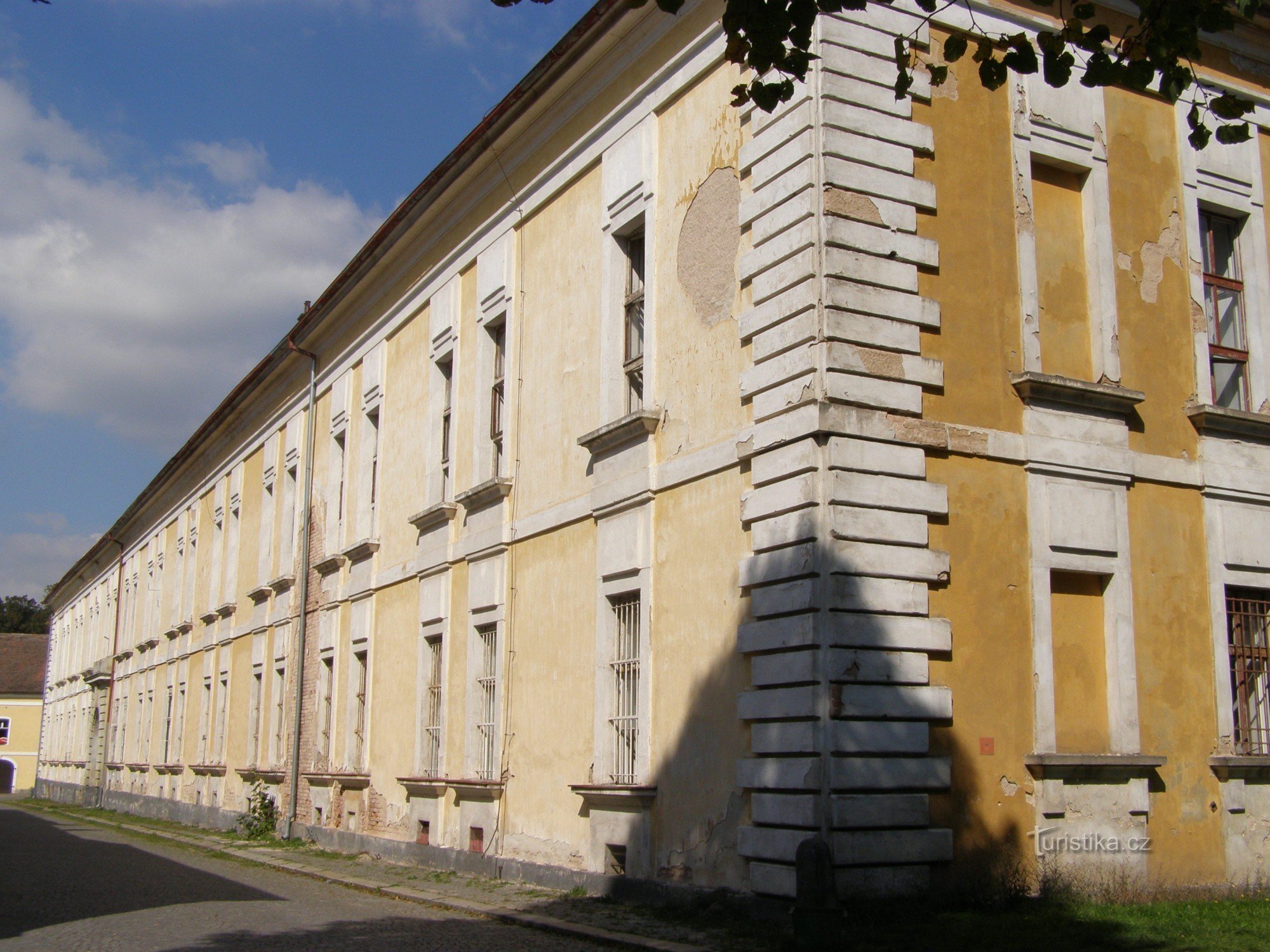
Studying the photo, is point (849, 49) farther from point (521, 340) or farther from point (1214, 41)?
point (521, 340)

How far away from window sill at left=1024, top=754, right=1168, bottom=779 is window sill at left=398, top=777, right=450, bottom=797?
7.80 meters

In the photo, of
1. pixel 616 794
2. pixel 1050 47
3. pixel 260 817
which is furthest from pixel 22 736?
pixel 1050 47

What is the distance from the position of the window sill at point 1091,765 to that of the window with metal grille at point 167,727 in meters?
28.1

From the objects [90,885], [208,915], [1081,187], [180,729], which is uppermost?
[1081,187]

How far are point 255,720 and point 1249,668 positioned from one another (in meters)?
19.3

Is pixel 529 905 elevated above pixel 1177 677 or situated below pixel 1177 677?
below

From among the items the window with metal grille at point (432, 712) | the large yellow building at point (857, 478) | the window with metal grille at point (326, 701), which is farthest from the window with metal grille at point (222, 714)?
the large yellow building at point (857, 478)

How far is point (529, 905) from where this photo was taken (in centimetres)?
1191

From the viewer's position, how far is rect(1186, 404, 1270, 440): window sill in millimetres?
11633

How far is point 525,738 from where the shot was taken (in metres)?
14.0

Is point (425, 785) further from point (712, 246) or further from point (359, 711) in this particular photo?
point (712, 246)

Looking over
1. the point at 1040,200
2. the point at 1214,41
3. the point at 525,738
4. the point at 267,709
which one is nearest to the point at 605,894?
the point at 525,738

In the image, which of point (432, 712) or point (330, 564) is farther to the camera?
point (330, 564)

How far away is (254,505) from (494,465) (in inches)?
550
